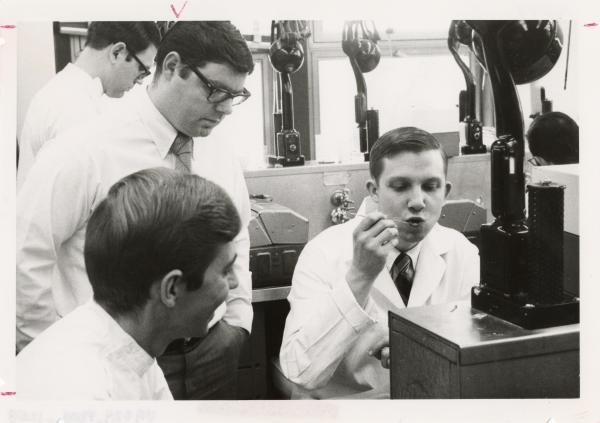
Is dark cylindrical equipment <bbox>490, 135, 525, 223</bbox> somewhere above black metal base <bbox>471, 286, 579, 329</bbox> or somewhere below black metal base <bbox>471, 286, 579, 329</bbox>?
above

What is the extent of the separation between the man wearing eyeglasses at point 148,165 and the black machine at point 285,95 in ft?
0.46

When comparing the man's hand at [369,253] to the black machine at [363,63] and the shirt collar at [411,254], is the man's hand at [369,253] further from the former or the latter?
the black machine at [363,63]

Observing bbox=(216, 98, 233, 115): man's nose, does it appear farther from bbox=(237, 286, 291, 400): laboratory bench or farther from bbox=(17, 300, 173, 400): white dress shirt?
bbox=(17, 300, 173, 400): white dress shirt

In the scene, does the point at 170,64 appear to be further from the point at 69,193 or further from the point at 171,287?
the point at 171,287

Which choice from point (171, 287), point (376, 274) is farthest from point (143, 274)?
point (376, 274)

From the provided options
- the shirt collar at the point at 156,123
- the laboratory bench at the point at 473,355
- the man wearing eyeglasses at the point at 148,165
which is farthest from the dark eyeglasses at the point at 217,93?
the laboratory bench at the point at 473,355

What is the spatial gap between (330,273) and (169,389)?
410 millimetres

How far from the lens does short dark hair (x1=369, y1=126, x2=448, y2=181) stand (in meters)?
1.45

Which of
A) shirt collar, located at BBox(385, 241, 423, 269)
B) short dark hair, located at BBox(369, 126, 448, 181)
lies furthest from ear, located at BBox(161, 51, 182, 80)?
shirt collar, located at BBox(385, 241, 423, 269)

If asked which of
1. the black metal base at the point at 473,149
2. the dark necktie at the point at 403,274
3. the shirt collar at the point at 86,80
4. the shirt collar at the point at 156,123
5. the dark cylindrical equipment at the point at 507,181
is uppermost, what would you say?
the shirt collar at the point at 86,80

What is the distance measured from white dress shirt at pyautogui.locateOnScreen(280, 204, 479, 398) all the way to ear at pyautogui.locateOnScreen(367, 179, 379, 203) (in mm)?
64

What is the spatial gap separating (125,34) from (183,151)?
0.92 feet

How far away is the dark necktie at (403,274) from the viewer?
1377 millimetres

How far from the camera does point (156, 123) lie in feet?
4.61
